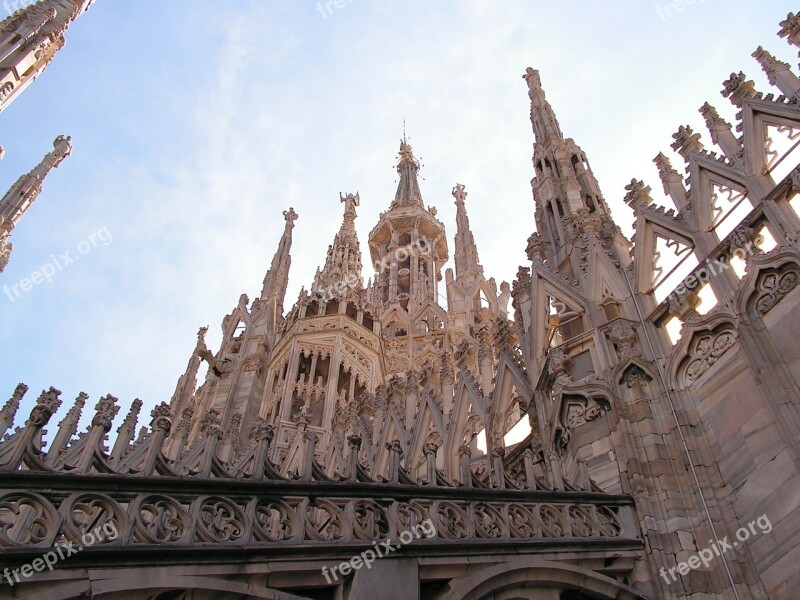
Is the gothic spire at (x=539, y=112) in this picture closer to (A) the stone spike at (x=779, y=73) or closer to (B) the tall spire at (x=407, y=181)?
(A) the stone spike at (x=779, y=73)

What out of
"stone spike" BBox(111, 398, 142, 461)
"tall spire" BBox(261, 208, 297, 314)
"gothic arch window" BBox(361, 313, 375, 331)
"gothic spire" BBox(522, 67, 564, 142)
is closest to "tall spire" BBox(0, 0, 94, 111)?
"tall spire" BBox(261, 208, 297, 314)

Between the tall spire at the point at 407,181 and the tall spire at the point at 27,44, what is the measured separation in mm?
35481

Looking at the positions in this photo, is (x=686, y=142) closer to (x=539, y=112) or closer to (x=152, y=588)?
(x=539, y=112)

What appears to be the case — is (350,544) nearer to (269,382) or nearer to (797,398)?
(797,398)

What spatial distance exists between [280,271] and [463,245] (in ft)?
44.7

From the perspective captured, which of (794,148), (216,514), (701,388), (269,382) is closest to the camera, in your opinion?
(216,514)

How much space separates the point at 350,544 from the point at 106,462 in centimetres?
248

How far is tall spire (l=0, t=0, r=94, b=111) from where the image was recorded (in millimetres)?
25469

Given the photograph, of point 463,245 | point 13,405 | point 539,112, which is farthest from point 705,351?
point 463,245

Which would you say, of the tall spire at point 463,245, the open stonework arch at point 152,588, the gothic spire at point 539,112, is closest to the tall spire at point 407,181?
the tall spire at point 463,245

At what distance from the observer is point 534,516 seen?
8.72m

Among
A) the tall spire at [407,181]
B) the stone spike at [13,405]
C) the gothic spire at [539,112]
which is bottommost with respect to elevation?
the stone spike at [13,405]

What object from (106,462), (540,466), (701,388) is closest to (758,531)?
(701,388)

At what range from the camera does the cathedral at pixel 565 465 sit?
6.77 m
